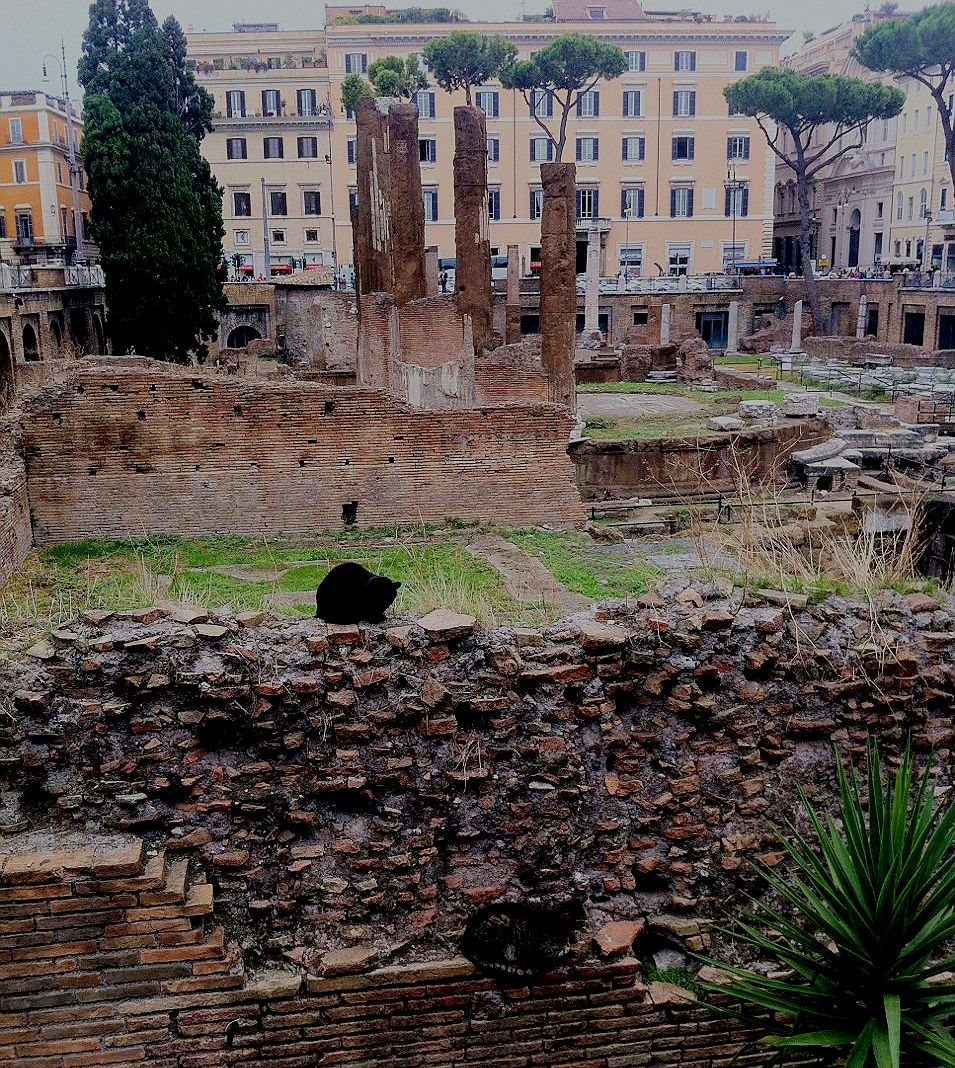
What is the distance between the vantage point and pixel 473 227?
2102 centimetres

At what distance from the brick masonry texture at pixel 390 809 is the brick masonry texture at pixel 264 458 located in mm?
8416

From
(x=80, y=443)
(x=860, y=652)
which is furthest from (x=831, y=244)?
(x=860, y=652)

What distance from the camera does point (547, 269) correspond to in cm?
1822

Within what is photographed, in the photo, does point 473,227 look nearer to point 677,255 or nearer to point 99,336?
point 99,336

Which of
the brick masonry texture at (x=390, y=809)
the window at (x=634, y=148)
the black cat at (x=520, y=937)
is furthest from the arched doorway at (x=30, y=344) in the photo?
the window at (x=634, y=148)

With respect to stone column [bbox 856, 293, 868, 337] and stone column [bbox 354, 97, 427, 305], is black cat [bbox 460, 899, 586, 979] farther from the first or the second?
stone column [bbox 856, 293, 868, 337]

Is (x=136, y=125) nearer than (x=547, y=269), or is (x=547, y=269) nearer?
(x=547, y=269)

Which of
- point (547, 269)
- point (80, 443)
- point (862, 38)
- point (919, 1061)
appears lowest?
Answer: point (919, 1061)

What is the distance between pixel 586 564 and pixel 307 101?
43.9 meters

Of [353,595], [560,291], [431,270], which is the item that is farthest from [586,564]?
[431,270]

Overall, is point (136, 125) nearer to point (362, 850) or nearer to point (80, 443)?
point (80, 443)

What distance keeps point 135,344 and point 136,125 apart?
15.6 feet

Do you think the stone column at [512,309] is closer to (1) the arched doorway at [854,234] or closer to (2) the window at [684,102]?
(2) the window at [684,102]

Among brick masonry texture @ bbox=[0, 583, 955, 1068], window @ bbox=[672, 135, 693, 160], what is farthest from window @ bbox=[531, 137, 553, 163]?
brick masonry texture @ bbox=[0, 583, 955, 1068]
